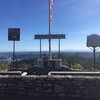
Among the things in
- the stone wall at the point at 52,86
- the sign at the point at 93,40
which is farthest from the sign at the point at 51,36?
the stone wall at the point at 52,86

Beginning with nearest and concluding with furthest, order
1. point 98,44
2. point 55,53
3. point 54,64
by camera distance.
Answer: point 54,64, point 98,44, point 55,53

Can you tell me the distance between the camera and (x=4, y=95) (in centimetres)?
1173

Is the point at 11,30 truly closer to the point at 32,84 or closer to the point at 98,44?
the point at 98,44

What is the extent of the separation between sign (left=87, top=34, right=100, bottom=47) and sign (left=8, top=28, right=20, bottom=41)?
4781mm

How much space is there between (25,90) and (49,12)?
11673mm

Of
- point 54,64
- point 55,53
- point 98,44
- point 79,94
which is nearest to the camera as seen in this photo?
point 79,94

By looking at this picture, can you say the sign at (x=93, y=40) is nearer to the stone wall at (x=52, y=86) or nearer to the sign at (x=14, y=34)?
the sign at (x=14, y=34)

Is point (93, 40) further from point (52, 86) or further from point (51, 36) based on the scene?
point (52, 86)

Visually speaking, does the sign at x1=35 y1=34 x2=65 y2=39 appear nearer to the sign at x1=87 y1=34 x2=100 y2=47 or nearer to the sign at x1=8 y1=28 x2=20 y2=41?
the sign at x1=8 y1=28 x2=20 y2=41

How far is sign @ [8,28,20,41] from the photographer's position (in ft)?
77.9

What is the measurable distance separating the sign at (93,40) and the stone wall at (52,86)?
12.3 metres

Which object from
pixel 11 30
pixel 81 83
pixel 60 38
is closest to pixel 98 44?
pixel 60 38

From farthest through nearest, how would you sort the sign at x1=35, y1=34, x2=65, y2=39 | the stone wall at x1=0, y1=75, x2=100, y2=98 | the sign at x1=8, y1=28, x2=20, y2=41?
the sign at x1=8, y1=28, x2=20, y2=41, the sign at x1=35, y1=34, x2=65, y2=39, the stone wall at x1=0, y1=75, x2=100, y2=98

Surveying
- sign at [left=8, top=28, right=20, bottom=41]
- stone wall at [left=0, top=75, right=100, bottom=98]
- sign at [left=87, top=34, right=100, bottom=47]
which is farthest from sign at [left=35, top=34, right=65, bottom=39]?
stone wall at [left=0, top=75, right=100, bottom=98]
